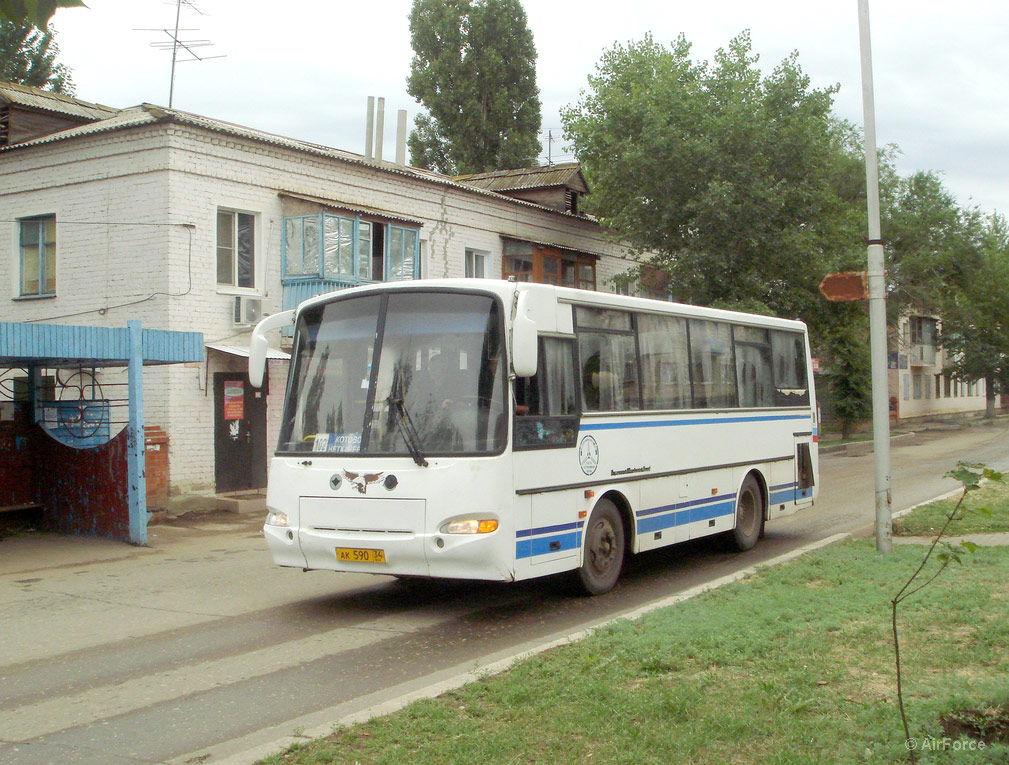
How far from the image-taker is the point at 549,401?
903 centimetres

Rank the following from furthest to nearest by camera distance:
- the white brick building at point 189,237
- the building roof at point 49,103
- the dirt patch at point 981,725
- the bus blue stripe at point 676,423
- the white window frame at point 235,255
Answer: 1. the building roof at point 49,103
2. the white window frame at point 235,255
3. the white brick building at point 189,237
4. the bus blue stripe at point 676,423
5. the dirt patch at point 981,725

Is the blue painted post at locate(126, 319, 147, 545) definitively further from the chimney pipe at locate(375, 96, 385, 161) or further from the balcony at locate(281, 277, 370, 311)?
the chimney pipe at locate(375, 96, 385, 161)

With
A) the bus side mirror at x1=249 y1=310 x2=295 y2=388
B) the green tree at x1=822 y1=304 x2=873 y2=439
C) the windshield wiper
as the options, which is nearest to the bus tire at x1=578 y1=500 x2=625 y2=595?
the windshield wiper

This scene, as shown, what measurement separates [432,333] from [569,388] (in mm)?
1403

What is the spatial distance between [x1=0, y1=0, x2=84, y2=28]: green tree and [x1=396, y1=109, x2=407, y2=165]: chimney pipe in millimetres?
25472

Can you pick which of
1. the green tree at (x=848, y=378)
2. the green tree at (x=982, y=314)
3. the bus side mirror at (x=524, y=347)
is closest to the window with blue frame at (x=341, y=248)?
the bus side mirror at (x=524, y=347)

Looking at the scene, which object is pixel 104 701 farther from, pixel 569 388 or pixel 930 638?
pixel 930 638

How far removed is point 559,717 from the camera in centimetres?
536

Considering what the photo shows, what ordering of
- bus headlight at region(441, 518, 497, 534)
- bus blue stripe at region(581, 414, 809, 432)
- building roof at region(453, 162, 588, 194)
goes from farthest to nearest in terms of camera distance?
building roof at region(453, 162, 588, 194) < bus blue stripe at region(581, 414, 809, 432) < bus headlight at region(441, 518, 497, 534)

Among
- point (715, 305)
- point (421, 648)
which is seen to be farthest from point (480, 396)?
point (715, 305)

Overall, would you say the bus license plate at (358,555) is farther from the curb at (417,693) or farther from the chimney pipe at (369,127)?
the chimney pipe at (369,127)

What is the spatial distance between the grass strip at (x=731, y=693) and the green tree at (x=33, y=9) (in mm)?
3434

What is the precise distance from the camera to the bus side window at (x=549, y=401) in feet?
28.5

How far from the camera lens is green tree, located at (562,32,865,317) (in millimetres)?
26656
